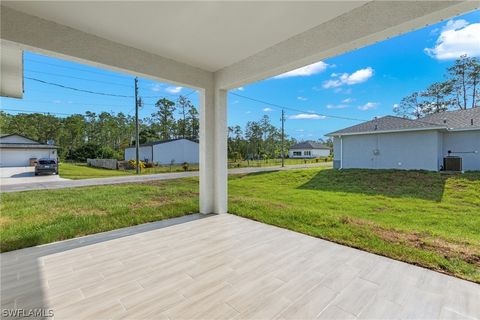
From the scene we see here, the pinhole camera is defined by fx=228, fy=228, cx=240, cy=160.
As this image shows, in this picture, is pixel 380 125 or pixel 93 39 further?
pixel 380 125

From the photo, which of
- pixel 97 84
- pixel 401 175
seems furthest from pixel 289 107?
pixel 97 84

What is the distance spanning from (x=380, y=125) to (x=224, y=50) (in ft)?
34.0

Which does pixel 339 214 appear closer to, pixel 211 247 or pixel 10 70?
pixel 211 247

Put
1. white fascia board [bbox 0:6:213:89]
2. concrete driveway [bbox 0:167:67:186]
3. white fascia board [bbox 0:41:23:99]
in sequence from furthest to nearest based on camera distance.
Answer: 1. concrete driveway [bbox 0:167:67:186]
2. white fascia board [bbox 0:41:23:99]
3. white fascia board [bbox 0:6:213:89]

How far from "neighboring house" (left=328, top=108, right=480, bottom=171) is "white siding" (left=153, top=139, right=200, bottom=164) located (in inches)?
309

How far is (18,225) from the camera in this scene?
316 cm

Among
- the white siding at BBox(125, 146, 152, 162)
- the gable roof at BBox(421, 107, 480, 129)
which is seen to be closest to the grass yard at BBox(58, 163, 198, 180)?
the white siding at BBox(125, 146, 152, 162)

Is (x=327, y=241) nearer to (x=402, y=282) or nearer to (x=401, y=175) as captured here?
(x=402, y=282)

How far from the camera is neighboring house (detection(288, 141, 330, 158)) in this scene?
31.7 metres

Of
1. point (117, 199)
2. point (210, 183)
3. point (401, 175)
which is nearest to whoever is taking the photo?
point (210, 183)

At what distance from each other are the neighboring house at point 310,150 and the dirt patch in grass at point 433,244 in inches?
1129

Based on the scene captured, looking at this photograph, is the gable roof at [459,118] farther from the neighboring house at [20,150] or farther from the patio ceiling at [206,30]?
the neighboring house at [20,150]

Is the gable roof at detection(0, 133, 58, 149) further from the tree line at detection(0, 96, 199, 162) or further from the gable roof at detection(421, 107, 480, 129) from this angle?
the gable roof at detection(421, 107, 480, 129)

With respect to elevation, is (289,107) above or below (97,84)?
above
